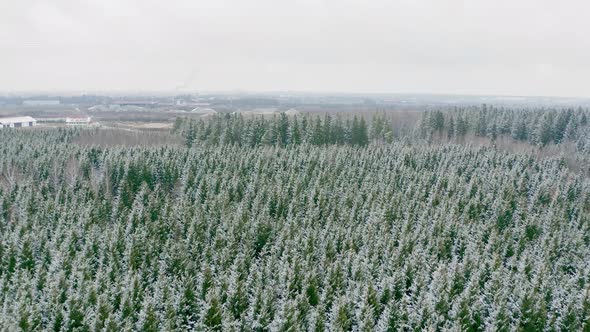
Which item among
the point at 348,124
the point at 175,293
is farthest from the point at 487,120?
the point at 175,293

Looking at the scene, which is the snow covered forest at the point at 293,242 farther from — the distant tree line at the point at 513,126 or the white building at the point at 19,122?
the white building at the point at 19,122

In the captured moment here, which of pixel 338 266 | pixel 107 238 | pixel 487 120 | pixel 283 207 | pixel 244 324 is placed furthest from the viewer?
pixel 487 120

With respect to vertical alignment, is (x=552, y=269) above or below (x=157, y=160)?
below

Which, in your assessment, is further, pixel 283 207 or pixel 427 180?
pixel 427 180

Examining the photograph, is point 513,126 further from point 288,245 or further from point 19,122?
point 19,122

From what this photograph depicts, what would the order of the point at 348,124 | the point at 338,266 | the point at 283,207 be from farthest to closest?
1. the point at 348,124
2. the point at 283,207
3. the point at 338,266

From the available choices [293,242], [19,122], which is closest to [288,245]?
[293,242]

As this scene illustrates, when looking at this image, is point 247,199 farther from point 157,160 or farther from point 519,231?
point 519,231

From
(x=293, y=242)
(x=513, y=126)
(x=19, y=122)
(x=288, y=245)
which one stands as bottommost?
(x=288, y=245)

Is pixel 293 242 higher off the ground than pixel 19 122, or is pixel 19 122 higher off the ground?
pixel 19 122
